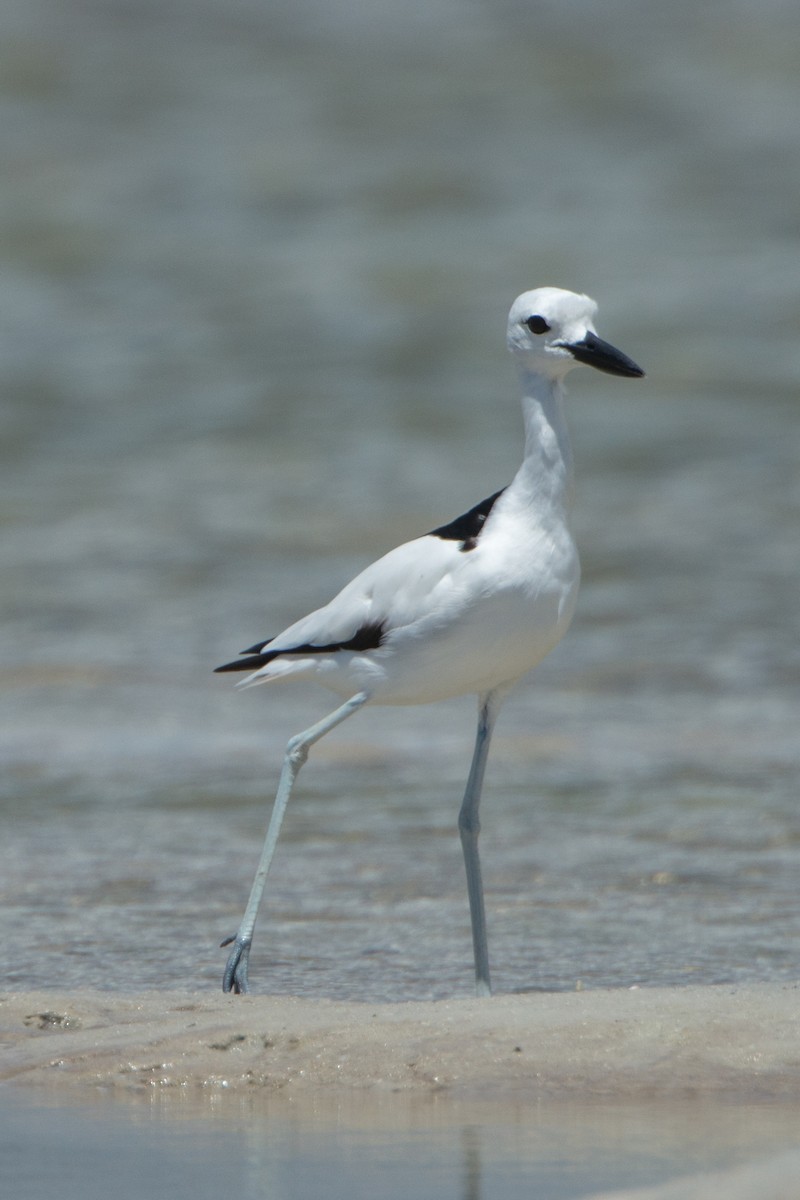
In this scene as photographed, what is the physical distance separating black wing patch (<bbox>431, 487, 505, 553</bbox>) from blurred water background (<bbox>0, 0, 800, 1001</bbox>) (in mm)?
1223

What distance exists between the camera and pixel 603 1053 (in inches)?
162

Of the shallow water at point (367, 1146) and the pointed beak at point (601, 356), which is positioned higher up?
the pointed beak at point (601, 356)

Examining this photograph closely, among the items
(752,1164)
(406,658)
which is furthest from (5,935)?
(752,1164)

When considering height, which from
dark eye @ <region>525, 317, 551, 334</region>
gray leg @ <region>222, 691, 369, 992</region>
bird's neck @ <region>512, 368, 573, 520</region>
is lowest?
gray leg @ <region>222, 691, 369, 992</region>

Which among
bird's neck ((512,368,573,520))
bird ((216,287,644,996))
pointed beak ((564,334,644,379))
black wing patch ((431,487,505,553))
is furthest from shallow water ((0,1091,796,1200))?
pointed beak ((564,334,644,379))

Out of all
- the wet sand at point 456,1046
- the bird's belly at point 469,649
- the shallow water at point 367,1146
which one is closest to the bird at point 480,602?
the bird's belly at point 469,649

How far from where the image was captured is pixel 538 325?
5.21 m

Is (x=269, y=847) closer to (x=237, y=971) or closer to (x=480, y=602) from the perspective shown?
(x=237, y=971)

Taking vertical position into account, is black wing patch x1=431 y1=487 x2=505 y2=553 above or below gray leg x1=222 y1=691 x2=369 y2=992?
above

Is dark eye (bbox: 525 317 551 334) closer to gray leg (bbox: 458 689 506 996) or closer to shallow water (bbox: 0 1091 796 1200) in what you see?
Answer: gray leg (bbox: 458 689 506 996)

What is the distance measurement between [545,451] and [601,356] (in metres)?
0.30

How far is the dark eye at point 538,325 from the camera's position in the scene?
520 cm

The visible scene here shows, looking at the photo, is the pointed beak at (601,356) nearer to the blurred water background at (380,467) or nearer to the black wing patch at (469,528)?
the black wing patch at (469,528)

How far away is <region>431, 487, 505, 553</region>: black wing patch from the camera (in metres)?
5.14
